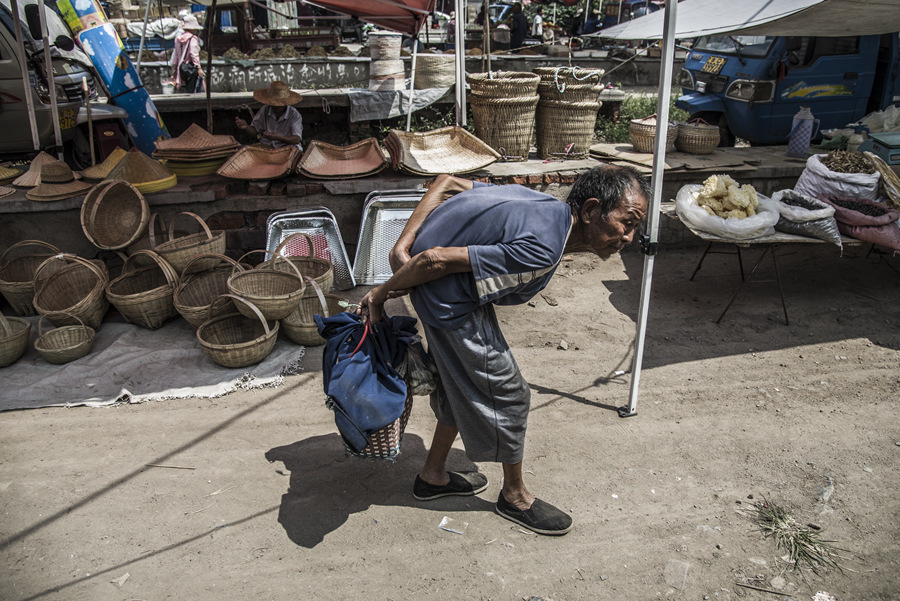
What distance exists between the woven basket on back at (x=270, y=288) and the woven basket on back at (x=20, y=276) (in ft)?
5.01

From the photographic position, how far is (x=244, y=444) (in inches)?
117

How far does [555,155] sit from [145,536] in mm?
4880

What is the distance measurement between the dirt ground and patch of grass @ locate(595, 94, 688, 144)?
506cm

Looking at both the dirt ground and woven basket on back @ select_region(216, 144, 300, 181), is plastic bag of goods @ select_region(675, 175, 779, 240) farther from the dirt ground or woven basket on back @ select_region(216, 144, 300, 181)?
woven basket on back @ select_region(216, 144, 300, 181)

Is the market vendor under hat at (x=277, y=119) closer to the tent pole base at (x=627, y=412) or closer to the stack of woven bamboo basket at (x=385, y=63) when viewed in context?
the stack of woven bamboo basket at (x=385, y=63)

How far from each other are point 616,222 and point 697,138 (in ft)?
15.1

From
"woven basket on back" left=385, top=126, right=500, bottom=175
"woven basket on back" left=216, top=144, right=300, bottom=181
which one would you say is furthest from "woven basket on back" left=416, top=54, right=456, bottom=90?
"woven basket on back" left=216, top=144, right=300, bottom=181

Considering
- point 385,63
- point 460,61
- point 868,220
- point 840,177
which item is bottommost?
point 868,220

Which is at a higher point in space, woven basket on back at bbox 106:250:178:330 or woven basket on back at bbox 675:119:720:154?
woven basket on back at bbox 675:119:720:154

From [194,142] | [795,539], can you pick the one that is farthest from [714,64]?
[795,539]

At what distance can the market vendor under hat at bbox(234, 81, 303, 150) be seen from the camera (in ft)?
19.0

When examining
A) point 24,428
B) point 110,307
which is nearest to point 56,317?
point 110,307

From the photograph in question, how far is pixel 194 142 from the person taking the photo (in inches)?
200

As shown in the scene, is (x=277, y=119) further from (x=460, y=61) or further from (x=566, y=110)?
(x=566, y=110)
